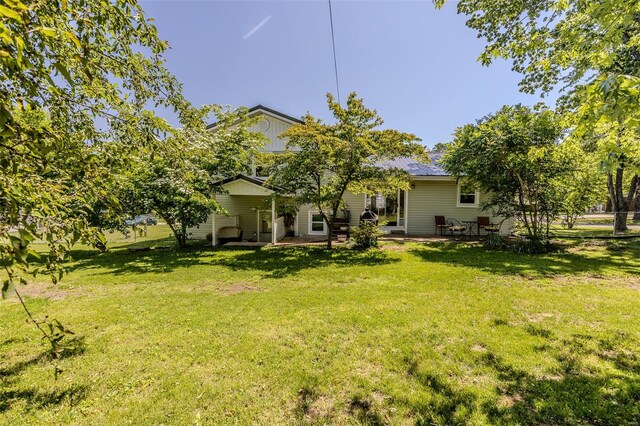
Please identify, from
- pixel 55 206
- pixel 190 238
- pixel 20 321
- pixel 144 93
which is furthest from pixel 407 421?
pixel 190 238

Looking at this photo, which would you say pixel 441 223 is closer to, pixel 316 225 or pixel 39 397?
pixel 316 225

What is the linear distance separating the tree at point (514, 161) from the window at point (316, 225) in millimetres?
6419

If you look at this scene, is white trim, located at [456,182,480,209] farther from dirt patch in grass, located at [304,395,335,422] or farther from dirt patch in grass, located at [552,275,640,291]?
dirt patch in grass, located at [304,395,335,422]

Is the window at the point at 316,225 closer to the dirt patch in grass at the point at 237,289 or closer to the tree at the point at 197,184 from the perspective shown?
the tree at the point at 197,184

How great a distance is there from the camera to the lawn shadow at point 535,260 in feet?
24.1

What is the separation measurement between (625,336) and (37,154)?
6.37 meters

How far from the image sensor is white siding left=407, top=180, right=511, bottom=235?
14.4 metres

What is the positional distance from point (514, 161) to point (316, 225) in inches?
343

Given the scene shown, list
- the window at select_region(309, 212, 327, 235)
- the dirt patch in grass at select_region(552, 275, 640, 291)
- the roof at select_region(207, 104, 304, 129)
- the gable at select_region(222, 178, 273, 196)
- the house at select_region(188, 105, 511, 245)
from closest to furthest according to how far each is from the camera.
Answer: the dirt patch in grass at select_region(552, 275, 640, 291) → the gable at select_region(222, 178, 273, 196) → the house at select_region(188, 105, 511, 245) → the window at select_region(309, 212, 327, 235) → the roof at select_region(207, 104, 304, 129)

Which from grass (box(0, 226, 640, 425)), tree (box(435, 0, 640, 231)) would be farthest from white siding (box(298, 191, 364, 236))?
tree (box(435, 0, 640, 231))

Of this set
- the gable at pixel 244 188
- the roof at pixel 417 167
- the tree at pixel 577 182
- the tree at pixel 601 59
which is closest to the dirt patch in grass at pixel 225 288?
the gable at pixel 244 188

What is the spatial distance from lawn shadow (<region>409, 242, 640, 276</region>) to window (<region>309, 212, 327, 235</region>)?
5.13 m

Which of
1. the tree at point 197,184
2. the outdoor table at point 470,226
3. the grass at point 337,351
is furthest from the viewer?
the outdoor table at point 470,226

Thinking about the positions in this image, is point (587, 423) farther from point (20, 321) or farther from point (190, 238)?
point (190, 238)
